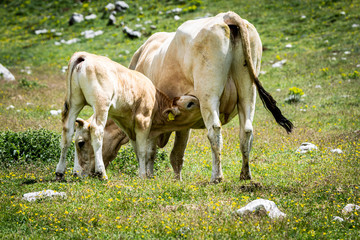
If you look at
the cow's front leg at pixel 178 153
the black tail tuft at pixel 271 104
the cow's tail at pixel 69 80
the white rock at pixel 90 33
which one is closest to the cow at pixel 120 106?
the cow's tail at pixel 69 80

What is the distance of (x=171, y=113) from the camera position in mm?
9414

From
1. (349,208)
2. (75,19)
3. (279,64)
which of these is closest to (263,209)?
(349,208)

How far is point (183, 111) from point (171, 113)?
247mm

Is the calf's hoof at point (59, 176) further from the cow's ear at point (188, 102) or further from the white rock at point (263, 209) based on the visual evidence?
the white rock at point (263, 209)

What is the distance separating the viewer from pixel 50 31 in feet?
109

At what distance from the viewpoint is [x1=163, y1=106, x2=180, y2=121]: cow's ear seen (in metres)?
9.37

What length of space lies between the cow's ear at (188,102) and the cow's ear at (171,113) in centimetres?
11

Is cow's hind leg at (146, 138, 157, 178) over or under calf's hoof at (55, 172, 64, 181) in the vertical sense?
under

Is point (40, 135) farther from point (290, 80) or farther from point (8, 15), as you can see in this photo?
point (8, 15)

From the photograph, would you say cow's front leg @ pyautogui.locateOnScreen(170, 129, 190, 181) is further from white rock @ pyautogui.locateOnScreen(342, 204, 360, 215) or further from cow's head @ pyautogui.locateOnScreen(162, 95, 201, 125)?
white rock @ pyautogui.locateOnScreen(342, 204, 360, 215)

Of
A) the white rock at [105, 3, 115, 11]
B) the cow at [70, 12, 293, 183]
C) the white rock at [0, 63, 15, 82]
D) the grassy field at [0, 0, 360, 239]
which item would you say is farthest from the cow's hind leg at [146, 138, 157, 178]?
the white rock at [105, 3, 115, 11]

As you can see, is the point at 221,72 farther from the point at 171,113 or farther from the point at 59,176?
the point at 59,176

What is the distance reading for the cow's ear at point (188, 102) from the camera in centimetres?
917

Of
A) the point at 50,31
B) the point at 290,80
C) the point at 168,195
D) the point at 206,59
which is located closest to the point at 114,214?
the point at 168,195
